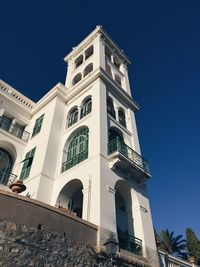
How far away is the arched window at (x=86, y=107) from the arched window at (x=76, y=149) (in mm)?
1477

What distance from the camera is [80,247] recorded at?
327 inches

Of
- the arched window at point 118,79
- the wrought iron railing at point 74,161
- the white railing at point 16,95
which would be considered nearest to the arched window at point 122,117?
the wrought iron railing at point 74,161

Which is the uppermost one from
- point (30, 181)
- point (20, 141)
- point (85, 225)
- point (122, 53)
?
point (122, 53)

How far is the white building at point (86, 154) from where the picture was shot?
1092 cm

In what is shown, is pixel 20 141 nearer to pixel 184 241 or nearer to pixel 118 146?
pixel 118 146

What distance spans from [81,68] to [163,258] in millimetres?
16437

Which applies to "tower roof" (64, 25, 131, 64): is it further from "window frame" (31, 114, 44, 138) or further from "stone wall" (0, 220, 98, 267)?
"stone wall" (0, 220, 98, 267)

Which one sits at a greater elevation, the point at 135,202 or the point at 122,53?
the point at 122,53

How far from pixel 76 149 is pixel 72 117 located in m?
3.67

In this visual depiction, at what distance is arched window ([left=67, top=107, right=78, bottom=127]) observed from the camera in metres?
16.5

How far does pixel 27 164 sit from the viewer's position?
14758mm

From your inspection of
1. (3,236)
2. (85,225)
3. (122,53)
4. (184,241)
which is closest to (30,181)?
(85,225)

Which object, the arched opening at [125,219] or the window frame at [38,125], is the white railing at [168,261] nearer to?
the arched opening at [125,219]

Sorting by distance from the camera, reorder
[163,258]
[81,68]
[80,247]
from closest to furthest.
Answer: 1. [80,247]
2. [163,258]
3. [81,68]
